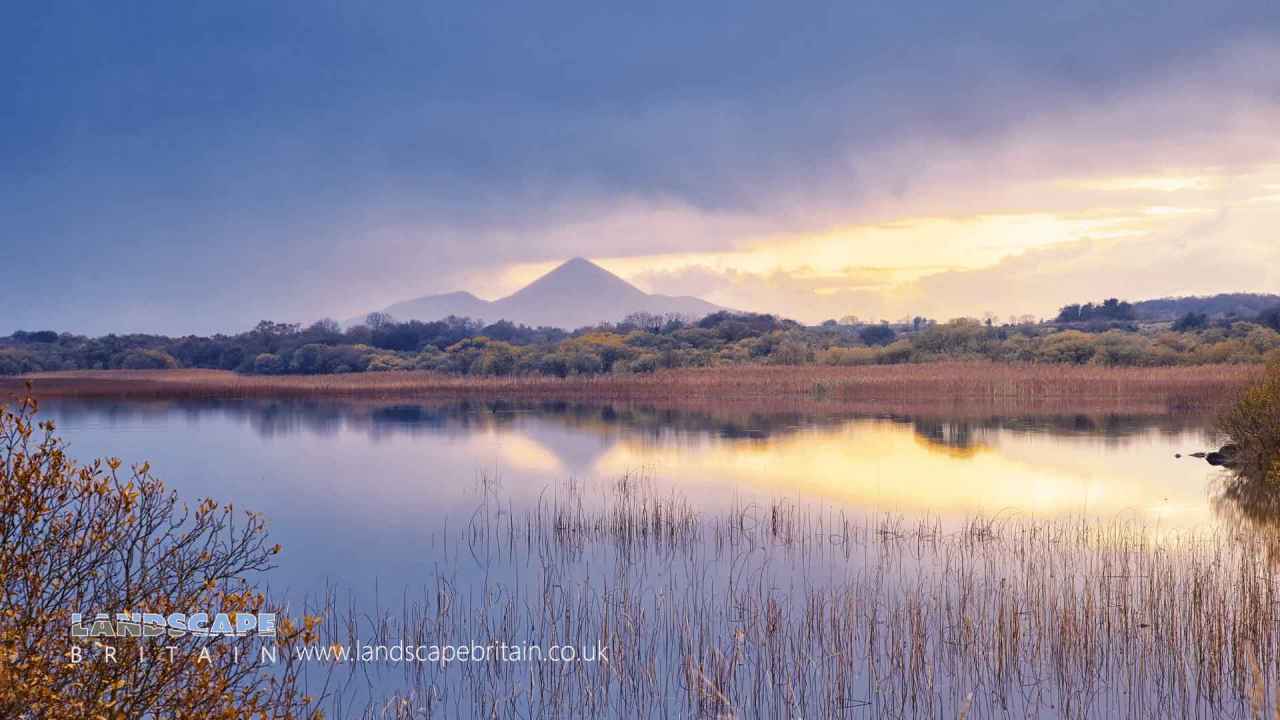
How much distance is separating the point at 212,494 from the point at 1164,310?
4969 inches

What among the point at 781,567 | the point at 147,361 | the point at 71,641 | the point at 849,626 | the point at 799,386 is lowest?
the point at 781,567

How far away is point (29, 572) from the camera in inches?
149

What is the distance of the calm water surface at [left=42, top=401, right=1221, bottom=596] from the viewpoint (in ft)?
43.6

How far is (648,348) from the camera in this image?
5462cm

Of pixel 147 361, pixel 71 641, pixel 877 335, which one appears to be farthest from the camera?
pixel 877 335

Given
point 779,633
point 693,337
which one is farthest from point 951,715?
point 693,337

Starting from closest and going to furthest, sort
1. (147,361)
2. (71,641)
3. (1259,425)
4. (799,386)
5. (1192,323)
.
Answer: (71,641) < (1259,425) < (799,386) < (1192,323) < (147,361)

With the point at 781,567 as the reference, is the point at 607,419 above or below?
above

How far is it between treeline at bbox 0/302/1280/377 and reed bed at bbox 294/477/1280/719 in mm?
31299

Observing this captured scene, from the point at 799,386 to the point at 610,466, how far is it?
1947cm

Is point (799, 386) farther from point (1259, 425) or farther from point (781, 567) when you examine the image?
point (781, 567)

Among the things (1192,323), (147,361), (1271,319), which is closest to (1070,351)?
(1271,319)

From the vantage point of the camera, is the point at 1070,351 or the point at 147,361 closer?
the point at 1070,351

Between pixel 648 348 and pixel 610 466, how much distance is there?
35.8 meters
